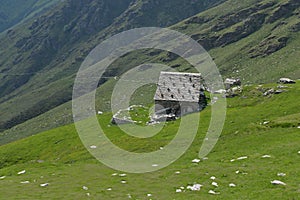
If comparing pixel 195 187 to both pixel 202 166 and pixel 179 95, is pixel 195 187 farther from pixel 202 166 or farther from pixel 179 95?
pixel 179 95

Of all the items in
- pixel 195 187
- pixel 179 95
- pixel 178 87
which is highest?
pixel 178 87

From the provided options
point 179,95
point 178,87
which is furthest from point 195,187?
point 178,87

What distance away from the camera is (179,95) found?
273 feet

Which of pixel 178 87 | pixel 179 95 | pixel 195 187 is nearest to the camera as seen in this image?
pixel 195 187

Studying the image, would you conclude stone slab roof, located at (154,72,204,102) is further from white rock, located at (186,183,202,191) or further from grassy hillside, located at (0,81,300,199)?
white rock, located at (186,183,202,191)

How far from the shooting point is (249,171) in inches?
1436

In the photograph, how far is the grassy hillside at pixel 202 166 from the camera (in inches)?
1318

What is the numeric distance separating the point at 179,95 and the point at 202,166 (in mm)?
41856

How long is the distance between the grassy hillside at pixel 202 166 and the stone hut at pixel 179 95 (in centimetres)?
533

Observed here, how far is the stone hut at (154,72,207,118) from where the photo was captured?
267ft

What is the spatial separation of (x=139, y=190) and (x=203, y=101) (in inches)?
1954

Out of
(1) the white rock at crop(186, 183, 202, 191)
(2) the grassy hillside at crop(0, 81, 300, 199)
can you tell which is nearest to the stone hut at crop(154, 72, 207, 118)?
(2) the grassy hillside at crop(0, 81, 300, 199)

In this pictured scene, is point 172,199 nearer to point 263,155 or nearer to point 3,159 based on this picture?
point 263,155

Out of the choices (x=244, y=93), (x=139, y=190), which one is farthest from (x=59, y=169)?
(x=244, y=93)
